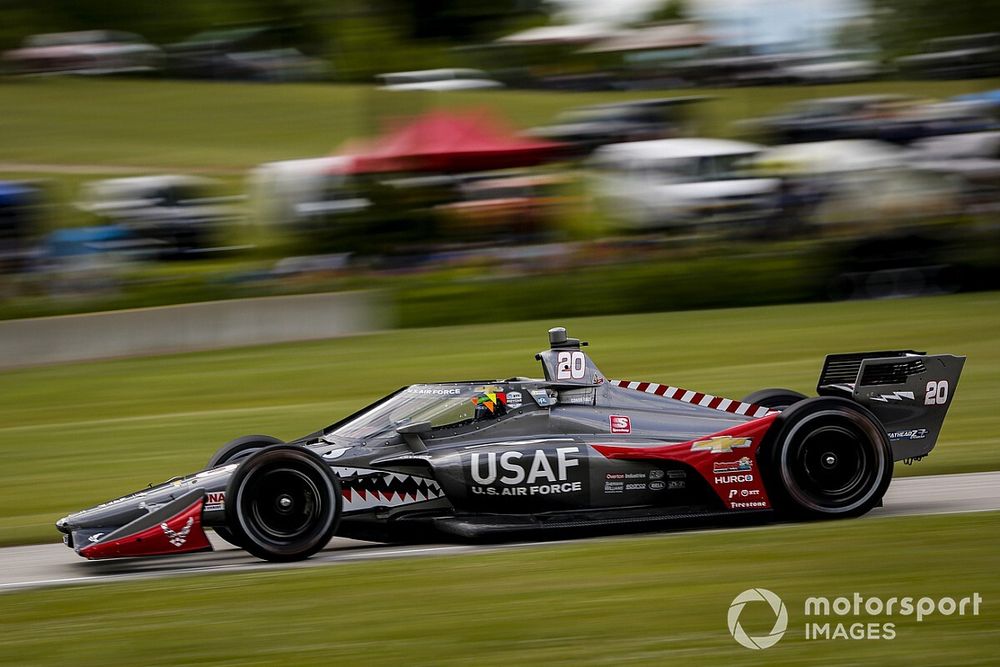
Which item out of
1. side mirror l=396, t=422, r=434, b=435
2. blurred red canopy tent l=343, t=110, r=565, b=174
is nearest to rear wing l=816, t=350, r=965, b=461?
side mirror l=396, t=422, r=434, b=435

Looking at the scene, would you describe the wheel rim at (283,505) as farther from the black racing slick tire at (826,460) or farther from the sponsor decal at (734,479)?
the black racing slick tire at (826,460)

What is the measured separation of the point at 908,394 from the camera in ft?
28.7

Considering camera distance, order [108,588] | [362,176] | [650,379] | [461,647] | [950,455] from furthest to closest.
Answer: [362,176] < [650,379] < [950,455] < [108,588] < [461,647]

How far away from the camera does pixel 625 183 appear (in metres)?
23.7

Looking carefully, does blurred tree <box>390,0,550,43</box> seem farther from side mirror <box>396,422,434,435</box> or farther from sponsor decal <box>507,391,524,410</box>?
side mirror <box>396,422,434,435</box>

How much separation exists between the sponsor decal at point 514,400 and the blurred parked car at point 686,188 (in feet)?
47.5

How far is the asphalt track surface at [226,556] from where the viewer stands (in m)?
7.82

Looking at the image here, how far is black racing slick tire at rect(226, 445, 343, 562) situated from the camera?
764 centimetres

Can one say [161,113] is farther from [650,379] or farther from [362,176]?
A: [650,379]

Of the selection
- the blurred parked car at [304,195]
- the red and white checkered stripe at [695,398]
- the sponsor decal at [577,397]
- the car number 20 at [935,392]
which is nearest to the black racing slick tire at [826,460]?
the red and white checkered stripe at [695,398]

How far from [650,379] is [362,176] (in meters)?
9.07

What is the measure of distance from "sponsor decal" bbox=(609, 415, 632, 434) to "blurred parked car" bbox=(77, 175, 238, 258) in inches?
670

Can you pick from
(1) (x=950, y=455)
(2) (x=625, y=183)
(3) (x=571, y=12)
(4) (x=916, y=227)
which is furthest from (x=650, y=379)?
(3) (x=571, y=12)

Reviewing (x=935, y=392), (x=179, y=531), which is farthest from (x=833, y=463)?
(x=179, y=531)
